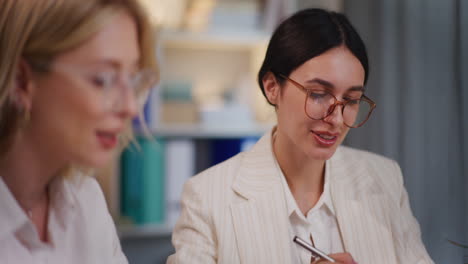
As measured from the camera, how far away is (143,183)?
181 centimetres

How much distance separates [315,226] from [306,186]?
4.1 inches

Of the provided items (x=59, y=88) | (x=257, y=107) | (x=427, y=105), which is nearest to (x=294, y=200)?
(x=427, y=105)

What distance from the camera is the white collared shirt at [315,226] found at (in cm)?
102

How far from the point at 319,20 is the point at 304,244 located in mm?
492

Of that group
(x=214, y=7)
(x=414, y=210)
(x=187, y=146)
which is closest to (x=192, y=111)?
(x=187, y=146)

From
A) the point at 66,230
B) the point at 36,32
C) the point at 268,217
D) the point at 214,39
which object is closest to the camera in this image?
the point at 36,32

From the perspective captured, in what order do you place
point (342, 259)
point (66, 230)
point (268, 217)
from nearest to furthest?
point (66, 230)
point (342, 259)
point (268, 217)

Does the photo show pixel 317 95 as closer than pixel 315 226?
Yes

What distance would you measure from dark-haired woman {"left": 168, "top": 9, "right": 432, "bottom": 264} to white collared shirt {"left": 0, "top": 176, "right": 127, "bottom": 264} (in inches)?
7.6

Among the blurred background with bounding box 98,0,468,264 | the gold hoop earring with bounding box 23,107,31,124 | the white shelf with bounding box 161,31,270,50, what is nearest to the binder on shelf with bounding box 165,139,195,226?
the blurred background with bounding box 98,0,468,264

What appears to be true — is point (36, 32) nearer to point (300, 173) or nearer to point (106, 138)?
point (106, 138)

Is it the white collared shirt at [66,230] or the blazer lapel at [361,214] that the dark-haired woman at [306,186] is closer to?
the blazer lapel at [361,214]

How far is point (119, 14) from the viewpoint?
636 millimetres

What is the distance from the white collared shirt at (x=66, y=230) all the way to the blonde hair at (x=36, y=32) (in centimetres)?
16
